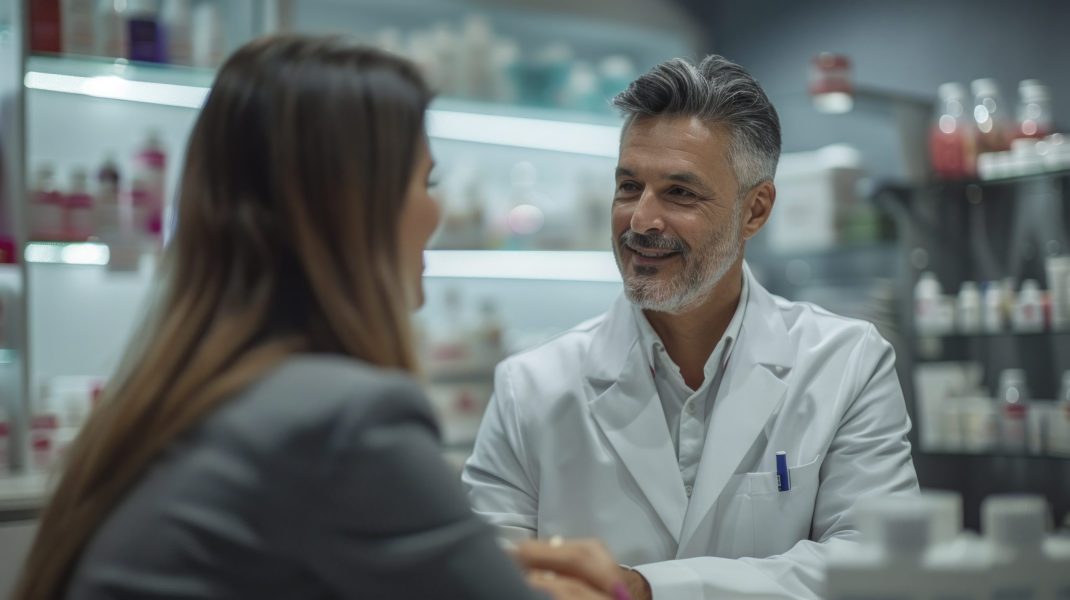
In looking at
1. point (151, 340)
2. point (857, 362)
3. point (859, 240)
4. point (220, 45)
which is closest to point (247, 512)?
point (151, 340)

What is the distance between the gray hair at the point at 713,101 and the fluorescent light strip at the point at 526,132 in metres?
1.80

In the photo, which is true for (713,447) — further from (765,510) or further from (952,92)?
(952,92)

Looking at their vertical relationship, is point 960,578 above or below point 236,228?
below

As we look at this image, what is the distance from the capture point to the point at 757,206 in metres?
1.99

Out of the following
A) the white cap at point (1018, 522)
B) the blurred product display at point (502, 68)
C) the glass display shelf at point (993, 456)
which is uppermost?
the blurred product display at point (502, 68)

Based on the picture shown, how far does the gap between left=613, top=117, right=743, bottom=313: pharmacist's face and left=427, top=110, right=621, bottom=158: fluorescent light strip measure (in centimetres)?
184

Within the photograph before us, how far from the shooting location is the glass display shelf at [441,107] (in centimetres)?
288

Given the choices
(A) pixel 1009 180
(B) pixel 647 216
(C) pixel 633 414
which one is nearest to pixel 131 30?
(B) pixel 647 216

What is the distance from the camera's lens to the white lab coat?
164 cm

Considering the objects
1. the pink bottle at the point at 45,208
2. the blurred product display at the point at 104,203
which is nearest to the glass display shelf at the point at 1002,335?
the blurred product display at the point at 104,203

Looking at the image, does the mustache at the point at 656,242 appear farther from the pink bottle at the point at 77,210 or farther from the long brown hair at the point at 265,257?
the pink bottle at the point at 77,210

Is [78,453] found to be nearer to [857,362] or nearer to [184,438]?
[184,438]

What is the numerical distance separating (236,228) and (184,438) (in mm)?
188

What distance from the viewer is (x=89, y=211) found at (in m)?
2.83
